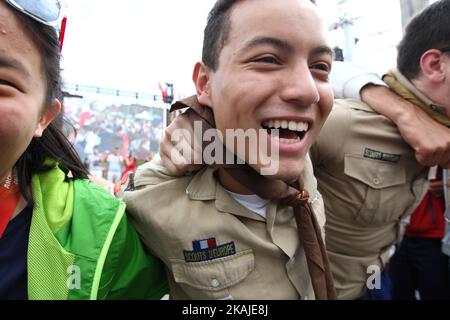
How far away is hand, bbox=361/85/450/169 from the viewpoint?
142 cm

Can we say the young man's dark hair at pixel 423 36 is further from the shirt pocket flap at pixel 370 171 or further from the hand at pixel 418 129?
the shirt pocket flap at pixel 370 171

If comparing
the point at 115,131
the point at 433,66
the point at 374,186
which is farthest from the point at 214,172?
the point at 115,131

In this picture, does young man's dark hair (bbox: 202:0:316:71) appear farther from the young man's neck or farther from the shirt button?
the shirt button

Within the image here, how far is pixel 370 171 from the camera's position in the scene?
1549 millimetres

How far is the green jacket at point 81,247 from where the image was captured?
940 mm

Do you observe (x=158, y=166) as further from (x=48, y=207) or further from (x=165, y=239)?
(x=48, y=207)

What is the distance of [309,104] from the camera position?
1042 millimetres

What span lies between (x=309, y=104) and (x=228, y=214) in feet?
1.51

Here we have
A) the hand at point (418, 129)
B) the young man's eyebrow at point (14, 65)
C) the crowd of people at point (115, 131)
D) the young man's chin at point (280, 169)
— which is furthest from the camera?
the crowd of people at point (115, 131)

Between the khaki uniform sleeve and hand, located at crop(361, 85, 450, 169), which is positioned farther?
the khaki uniform sleeve

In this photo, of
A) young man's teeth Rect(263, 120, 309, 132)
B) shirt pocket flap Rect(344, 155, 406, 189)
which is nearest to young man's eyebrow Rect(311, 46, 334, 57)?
young man's teeth Rect(263, 120, 309, 132)

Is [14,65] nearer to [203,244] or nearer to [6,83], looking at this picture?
[6,83]

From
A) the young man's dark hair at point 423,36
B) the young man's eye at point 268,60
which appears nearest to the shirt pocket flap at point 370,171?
the young man's dark hair at point 423,36

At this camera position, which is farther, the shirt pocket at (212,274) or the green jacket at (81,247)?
the shirt pocket at (212,274)
